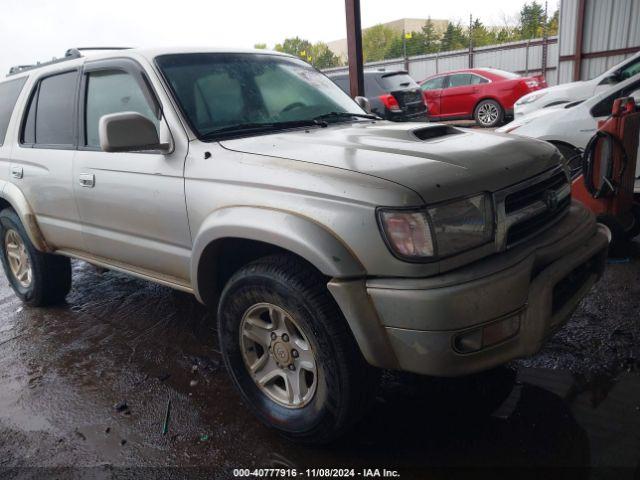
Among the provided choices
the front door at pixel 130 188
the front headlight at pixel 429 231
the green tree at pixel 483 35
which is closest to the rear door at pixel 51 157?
the front door at pixel 130 188

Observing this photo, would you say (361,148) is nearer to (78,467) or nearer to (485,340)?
(485,340)

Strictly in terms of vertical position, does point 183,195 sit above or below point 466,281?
above

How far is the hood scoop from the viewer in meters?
2.62

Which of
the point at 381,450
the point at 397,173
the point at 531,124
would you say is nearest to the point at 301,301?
the point at 397,173

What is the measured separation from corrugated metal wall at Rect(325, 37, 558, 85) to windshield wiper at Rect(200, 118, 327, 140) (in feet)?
59.1

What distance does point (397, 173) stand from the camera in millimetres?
2047

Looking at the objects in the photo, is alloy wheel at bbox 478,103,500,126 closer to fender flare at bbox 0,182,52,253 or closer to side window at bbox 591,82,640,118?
side window at bbox 591,82,640,118

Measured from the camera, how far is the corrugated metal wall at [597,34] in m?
13.2

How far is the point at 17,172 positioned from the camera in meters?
3.90

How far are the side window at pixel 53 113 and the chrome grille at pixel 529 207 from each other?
110 inches

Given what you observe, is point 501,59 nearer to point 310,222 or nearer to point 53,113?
point 53,113

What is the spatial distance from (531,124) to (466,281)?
168 inches

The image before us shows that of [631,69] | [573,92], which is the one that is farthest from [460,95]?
[631,69]

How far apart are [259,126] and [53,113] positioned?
5.94 feet
